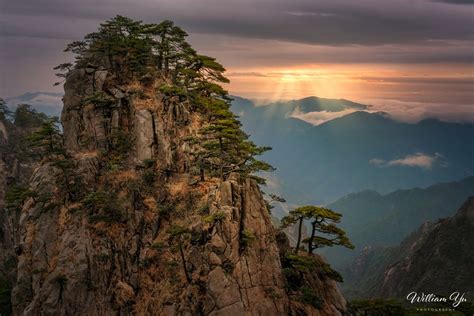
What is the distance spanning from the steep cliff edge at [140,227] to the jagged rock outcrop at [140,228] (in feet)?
0.40

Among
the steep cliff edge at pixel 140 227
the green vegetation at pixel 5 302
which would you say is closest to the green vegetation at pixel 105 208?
the steep cliff edge at pixel 140 227

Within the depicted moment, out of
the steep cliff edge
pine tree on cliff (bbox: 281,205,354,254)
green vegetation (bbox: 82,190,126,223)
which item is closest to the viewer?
the steep cliff edge

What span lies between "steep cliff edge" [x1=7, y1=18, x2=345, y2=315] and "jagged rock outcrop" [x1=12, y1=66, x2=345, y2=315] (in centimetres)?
12

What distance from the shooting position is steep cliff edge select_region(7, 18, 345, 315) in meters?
45.5

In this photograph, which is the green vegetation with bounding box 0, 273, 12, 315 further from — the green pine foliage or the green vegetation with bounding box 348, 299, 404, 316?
the green vegetation with bounding box 348, 299, 404, 316

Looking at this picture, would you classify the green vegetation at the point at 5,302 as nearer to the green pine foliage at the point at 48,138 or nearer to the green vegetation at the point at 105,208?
the green pine foliage at the point at 48,138

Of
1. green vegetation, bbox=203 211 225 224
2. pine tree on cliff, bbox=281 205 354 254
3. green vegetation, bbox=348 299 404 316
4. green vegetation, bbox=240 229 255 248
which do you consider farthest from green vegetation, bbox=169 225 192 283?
green vegetation, bbox=348 299 404 316

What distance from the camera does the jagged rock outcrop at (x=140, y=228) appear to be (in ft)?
149

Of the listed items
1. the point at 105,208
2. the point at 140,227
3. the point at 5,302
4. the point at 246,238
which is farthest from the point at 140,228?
the point at 5,302

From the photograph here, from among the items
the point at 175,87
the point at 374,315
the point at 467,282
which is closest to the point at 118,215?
the point at 175,87

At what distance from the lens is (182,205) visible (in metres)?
51.1

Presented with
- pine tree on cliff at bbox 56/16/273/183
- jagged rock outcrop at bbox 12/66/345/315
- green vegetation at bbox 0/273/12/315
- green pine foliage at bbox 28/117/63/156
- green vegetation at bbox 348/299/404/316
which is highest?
pine tree on cliff at bbox 56/16/273/183

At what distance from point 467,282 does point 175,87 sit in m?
161

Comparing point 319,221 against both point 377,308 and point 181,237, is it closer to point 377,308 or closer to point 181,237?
point 377,308
